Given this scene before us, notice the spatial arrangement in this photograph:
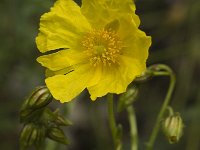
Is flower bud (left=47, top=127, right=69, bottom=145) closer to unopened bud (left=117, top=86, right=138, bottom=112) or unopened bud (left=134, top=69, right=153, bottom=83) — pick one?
unopened bud (left=117, top=86, right=138, bottom=112)

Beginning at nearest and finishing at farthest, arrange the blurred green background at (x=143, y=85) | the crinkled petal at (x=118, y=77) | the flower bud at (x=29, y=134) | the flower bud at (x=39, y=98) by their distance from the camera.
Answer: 1. the crinkled petal at (x=118, y=77)
2. the flower bud at (x=39, y=98)
3. the flower bud at (x=29, y=134)
4. the blurred green background at (x=143, y=85)

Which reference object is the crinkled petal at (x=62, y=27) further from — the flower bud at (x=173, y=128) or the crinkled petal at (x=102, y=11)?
the flower bud at (x=173, y=128)

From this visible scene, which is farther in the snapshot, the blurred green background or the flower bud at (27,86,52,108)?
the blurred green background

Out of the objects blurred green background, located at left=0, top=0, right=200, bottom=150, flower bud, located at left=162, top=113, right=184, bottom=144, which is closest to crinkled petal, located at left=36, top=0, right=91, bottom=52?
flower bud, located at left=162, top=113, right=184, bottom=144

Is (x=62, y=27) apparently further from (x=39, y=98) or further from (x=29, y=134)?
(x=29, y=134)

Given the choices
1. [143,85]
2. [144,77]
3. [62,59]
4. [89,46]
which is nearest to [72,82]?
[62,59]

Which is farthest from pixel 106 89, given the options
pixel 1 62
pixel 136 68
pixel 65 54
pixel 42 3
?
pixel 1 62

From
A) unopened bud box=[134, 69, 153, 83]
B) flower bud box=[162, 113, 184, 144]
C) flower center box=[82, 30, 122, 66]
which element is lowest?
flower bud box=[162, 113, 184, 144]

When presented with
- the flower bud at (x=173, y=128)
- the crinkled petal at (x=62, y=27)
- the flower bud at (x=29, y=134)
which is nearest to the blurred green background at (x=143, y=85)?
the crinkled petal at (x=62, y=27)
